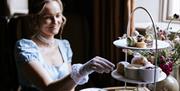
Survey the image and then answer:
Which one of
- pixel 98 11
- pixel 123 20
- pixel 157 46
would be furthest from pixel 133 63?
pixel 98 11

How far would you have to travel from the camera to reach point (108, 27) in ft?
7.84

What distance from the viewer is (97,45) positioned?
8.18 feet

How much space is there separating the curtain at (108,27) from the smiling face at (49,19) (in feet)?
2.13

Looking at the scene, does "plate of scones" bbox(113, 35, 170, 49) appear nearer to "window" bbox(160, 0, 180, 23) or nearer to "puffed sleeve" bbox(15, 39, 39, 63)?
"puffed sleeve" bbox(15, 39, 39, 63)

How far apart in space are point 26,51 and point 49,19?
208mm

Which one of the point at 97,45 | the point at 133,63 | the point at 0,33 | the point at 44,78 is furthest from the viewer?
the point at 0,33

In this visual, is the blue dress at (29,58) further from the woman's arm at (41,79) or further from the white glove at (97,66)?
the white glove at (97,66)

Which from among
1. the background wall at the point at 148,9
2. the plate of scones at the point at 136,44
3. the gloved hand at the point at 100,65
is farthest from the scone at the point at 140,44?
the background wall at the point at 148,9

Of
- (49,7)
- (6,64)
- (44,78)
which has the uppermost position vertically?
(49,7)

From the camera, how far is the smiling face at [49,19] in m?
1.72

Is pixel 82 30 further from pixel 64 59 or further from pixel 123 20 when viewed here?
pixel 64 59

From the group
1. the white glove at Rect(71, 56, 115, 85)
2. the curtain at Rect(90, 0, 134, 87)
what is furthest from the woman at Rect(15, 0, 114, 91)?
the curtain at Rect(90, 0, 134, 87)

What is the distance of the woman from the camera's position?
1.57 m

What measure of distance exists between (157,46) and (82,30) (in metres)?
1.26
